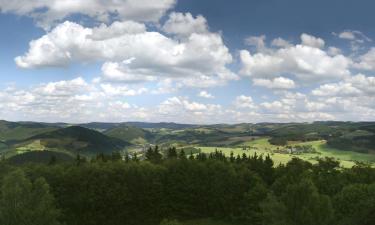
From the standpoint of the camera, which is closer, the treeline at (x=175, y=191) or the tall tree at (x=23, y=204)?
the tall tree at (x=23, y=204)

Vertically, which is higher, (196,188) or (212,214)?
(196,188)

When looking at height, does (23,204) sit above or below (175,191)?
above

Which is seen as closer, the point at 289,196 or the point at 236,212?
the point at 289,196

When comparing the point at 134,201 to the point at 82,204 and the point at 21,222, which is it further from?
the point at 21,222

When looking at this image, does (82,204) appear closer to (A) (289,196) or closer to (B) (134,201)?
(B) (134,201)

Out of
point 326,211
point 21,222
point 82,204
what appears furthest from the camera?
point 82,204

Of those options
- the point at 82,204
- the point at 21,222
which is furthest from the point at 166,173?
the point at 21,222

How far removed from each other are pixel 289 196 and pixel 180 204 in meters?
73.6

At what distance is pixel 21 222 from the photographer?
83250 millimetres

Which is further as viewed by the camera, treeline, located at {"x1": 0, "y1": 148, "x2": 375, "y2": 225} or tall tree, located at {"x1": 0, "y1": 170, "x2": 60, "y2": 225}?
treeline, located at {"x1": 0, "y1": 148, "x2": 375, "y2": 225}

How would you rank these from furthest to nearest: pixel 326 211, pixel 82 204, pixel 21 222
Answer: pixel 82 204
pixel 21 222
pixel 326 211

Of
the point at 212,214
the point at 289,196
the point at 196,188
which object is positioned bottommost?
the point at 212,214

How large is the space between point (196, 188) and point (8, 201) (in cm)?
7307

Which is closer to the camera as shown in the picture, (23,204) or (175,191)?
(23,204)
